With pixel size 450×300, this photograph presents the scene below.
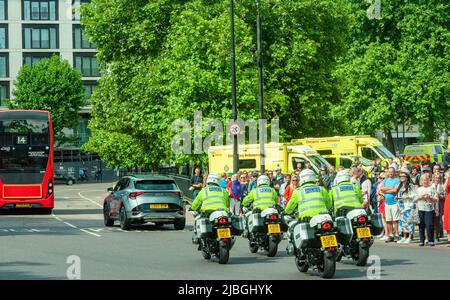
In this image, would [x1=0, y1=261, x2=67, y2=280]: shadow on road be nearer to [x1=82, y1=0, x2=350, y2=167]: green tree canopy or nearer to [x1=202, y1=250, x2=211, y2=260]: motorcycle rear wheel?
[x1=202, y1=250, x2=211, y2=260]: motorcycle rear wheel

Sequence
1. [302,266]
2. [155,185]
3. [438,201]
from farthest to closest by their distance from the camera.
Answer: [155,185] < [438,201] < [302,266]

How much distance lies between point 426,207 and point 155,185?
8900 millimetres

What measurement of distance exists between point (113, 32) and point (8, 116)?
1967cm

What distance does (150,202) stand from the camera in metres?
28.3

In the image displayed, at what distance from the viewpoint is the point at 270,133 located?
46.7 metres

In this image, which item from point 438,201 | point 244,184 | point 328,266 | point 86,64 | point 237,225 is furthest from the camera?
point 86,64

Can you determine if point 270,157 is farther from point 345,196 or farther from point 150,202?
point 345,196

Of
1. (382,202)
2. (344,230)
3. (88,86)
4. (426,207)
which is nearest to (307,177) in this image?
(344,230)

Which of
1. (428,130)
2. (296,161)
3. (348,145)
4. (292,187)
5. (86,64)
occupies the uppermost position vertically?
(86,64)

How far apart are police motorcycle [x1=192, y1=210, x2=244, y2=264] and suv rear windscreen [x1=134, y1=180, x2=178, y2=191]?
993 centimetres
